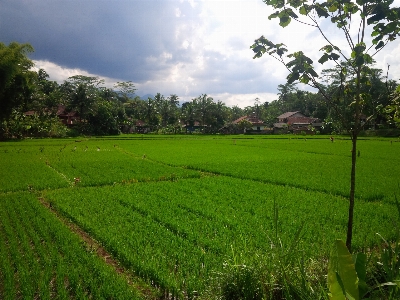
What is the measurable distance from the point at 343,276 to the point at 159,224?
464 centimetres

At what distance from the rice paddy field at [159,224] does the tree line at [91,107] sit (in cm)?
246

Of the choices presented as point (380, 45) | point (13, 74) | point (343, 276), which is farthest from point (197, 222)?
point (13, 74)

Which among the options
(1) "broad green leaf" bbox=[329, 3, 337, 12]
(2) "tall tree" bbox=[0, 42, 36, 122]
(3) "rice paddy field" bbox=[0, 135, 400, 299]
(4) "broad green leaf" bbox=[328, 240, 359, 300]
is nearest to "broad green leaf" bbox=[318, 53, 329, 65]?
(1) "broad green leaf" bbox=[329, 3, 337, 12]

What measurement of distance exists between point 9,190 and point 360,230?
939 cm

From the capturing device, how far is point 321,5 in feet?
8.26

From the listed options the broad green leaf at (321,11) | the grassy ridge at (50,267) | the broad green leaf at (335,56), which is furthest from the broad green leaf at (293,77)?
the grassy ridge at (50,267)

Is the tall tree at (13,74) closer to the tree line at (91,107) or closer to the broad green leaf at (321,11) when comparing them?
the tree line at (91,107)

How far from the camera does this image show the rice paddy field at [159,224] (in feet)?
11.5

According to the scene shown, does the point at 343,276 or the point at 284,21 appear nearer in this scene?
the point at 343,276

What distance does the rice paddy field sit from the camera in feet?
11.5

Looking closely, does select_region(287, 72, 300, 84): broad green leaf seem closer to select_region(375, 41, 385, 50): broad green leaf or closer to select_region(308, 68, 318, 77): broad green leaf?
select_region(308, 68, 318, 77): broad green leaf

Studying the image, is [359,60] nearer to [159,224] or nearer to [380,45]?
[380,45]

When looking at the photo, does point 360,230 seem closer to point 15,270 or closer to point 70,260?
point 70,260

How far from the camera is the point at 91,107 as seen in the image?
140 ft
